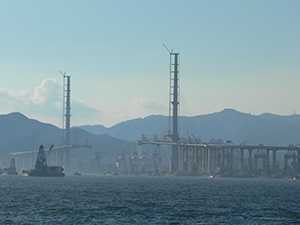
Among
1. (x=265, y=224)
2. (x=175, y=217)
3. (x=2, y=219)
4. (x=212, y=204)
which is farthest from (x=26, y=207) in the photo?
(x=265, y=224)

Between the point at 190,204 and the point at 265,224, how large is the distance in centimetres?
3737

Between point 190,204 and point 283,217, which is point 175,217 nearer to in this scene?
point 283,217

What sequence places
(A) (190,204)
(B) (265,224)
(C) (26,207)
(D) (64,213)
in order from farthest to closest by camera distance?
1. (A) (190,204)
2. (C) (26,207)
3. (D) (64,213)
4. (B) (265,224)

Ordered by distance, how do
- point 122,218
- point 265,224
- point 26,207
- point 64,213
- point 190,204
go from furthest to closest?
point 190,204 → point 26,207 → point 64,213 → point 122,218 → point 265,224

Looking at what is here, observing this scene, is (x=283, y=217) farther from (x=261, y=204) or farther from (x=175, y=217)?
(x=261, y=204)

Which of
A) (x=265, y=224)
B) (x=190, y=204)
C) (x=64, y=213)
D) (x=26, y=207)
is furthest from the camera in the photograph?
(x=190, y=204)

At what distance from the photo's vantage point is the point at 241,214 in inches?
3858

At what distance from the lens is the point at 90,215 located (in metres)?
93.2

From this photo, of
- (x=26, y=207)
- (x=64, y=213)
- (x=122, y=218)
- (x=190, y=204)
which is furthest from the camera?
(x=190, y=204)

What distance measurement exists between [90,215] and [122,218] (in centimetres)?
667

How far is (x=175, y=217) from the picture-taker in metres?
91.4

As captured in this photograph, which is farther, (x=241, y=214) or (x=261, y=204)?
(x=261, y=204)

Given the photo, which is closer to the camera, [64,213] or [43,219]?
[43,219]

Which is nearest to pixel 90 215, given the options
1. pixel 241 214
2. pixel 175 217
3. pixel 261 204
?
pixel 175 217
